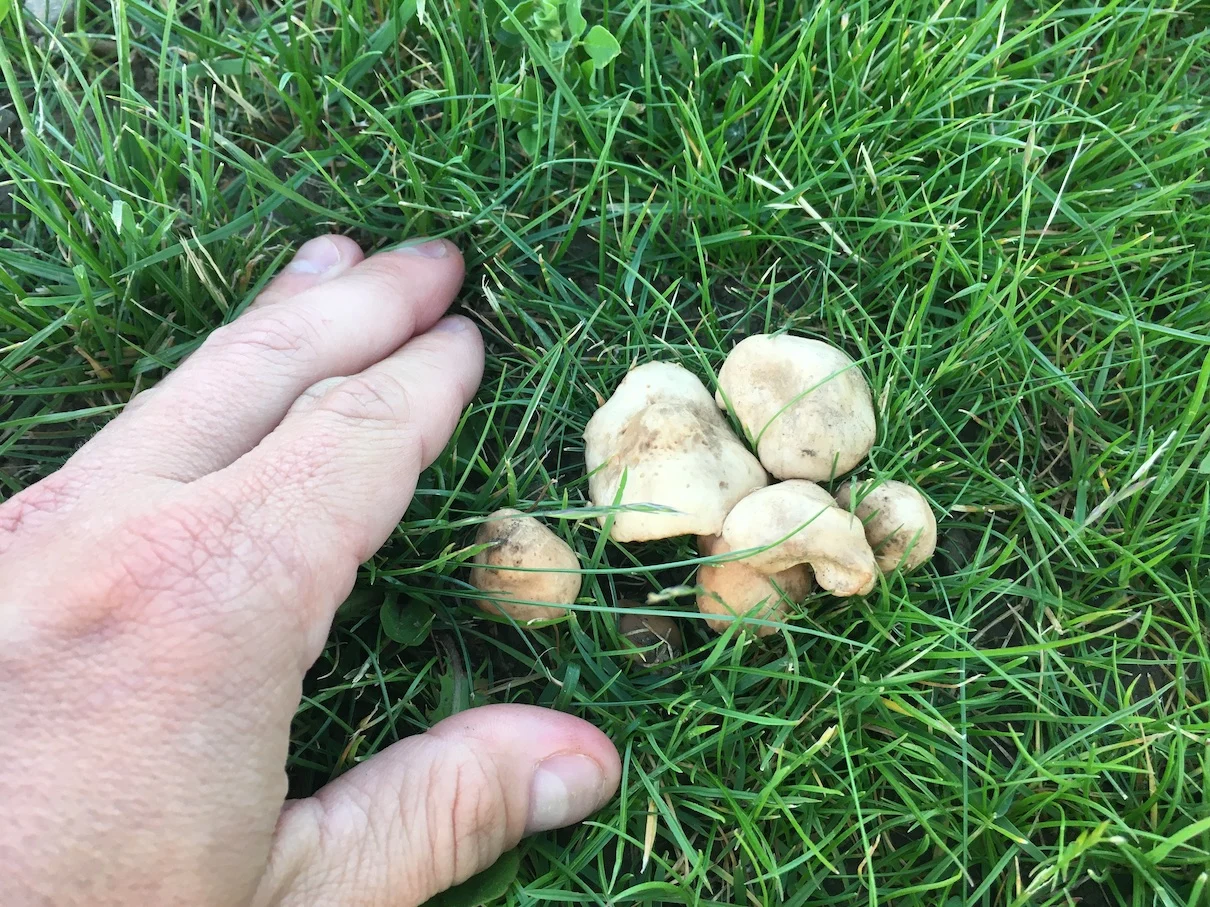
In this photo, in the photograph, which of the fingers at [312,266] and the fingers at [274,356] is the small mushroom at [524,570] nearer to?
the fingers at [274,356]

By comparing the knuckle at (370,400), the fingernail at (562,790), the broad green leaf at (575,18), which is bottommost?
the fingernail at (562,790)

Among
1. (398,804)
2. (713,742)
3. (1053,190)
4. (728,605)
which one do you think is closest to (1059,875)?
(713,742)

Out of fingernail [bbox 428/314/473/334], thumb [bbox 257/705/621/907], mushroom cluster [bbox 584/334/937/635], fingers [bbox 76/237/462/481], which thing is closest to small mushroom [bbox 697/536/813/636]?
mushroom cluster [bbox 584/334/937/635]

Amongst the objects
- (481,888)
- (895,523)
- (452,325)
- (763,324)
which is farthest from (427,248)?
(481,888)

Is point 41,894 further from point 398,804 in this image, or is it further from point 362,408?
point 362,408

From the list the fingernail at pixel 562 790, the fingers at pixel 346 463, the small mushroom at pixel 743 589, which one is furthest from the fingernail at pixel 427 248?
the fingernail at pixel 562 790

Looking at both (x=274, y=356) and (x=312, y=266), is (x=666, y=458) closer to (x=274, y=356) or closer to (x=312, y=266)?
(x=274, y=356)

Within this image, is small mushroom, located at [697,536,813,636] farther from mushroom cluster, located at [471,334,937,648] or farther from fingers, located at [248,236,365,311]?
fingers, located at [248,236,365,311]
